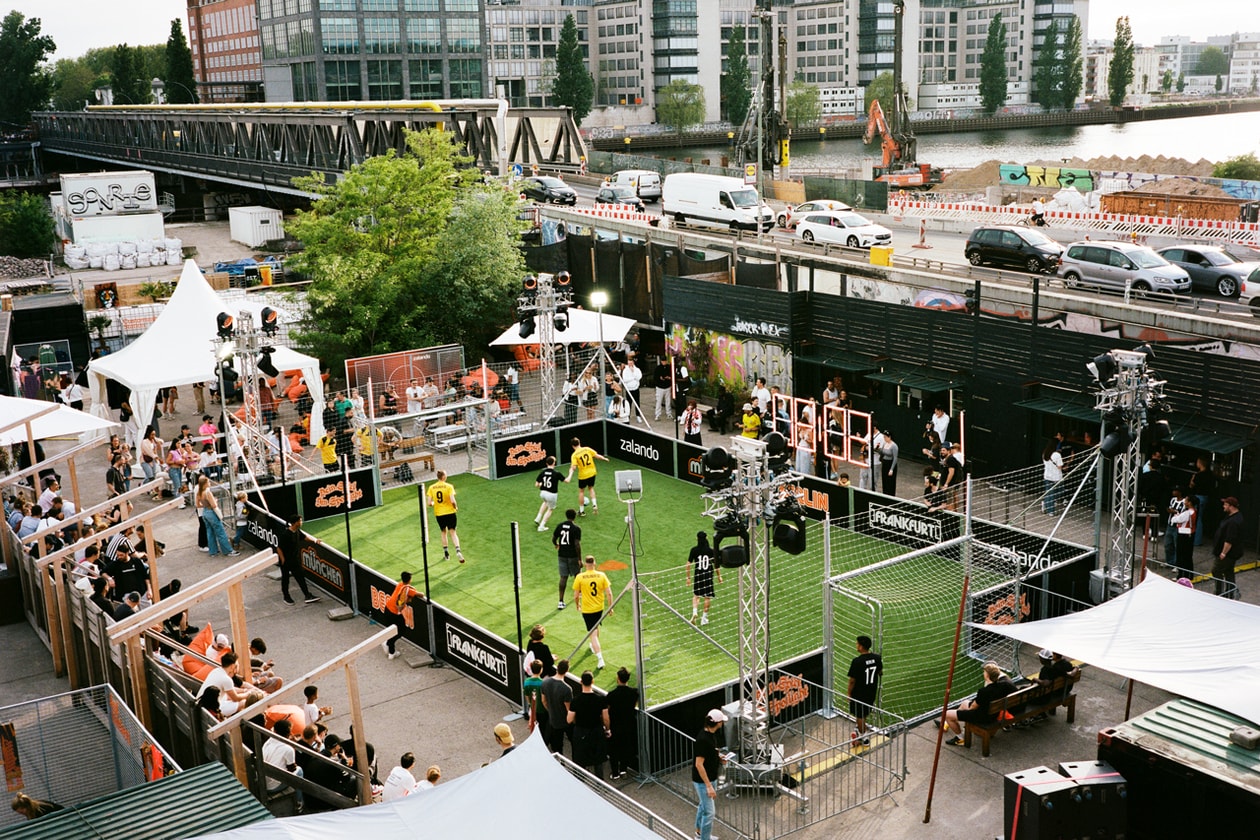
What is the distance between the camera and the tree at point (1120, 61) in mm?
161625

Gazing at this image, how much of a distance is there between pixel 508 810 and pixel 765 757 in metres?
5.20

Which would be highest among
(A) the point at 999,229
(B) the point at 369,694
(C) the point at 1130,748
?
(A) the point at 999,229

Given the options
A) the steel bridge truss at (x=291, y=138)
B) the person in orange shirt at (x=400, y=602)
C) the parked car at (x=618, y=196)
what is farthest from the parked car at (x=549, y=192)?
the person in orange shirt at (x=400, y=602)

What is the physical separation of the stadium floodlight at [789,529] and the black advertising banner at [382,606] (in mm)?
6961

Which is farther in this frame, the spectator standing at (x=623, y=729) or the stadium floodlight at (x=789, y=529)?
the spectator standing at (x=623, y=729)

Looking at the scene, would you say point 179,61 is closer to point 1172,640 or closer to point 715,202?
point 715,202

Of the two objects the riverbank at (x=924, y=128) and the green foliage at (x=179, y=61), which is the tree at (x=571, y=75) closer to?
the riverbank at (x=924, y=128)

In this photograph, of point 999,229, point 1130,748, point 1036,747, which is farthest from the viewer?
point 999,229

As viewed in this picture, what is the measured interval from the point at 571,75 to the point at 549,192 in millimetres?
90533

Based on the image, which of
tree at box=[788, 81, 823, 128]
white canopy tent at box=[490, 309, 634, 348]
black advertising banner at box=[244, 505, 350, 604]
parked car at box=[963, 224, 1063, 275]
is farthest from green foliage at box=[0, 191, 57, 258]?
tree at box=[788, 81, 823, 128]

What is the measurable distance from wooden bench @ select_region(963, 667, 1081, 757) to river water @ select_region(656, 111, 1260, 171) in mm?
108787

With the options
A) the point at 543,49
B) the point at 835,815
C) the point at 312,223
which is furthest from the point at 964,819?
the point at 543,49

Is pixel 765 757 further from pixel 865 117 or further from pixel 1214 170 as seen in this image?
pixel 865 117

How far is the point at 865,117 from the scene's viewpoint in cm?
17088
